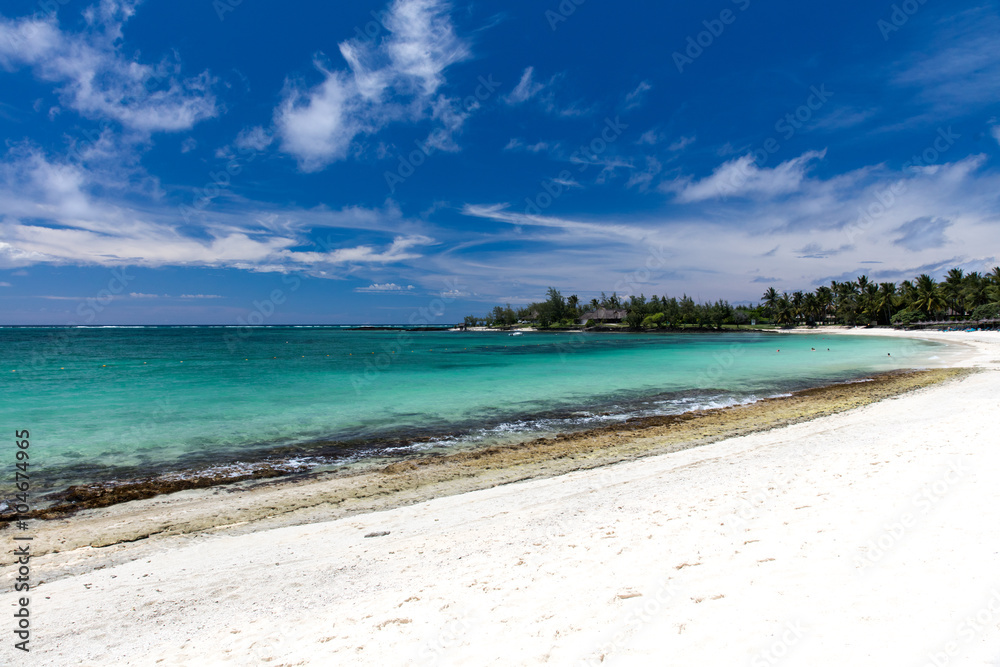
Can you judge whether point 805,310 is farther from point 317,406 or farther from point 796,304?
point 317,406

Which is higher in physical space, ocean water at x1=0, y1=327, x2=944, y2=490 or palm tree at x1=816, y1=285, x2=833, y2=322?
palm tree at x1=816, y1=285, x2=833, y2=322

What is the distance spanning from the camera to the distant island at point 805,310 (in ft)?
256

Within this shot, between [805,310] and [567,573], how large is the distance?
13054 centimetres

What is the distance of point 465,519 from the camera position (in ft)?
21.7

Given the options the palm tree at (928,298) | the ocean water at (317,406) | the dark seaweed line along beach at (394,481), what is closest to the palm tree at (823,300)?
the palm tree at (928,298)

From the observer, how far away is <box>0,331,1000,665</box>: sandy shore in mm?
3344

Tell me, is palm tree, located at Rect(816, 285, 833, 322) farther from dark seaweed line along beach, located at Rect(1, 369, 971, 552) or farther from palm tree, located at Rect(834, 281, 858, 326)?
dark seaweed line along beach, located at Rect(1, 369, 971, 552)

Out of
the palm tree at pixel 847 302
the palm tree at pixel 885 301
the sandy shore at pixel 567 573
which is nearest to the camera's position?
the sandy shore at pixel 567 573

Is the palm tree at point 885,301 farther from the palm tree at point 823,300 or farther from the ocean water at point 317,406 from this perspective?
Answer: the ocean water at point 317,406

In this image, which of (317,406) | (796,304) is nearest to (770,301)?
(796,304)

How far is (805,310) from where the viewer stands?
110 m

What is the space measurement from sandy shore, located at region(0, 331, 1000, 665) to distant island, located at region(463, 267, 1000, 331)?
89.6 meters

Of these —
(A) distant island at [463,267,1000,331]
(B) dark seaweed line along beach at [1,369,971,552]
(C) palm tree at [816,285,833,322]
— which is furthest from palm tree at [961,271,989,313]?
(B) dark seaweed line along beach at [1,369,971,552]

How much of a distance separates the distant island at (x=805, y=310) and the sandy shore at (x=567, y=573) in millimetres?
89620
